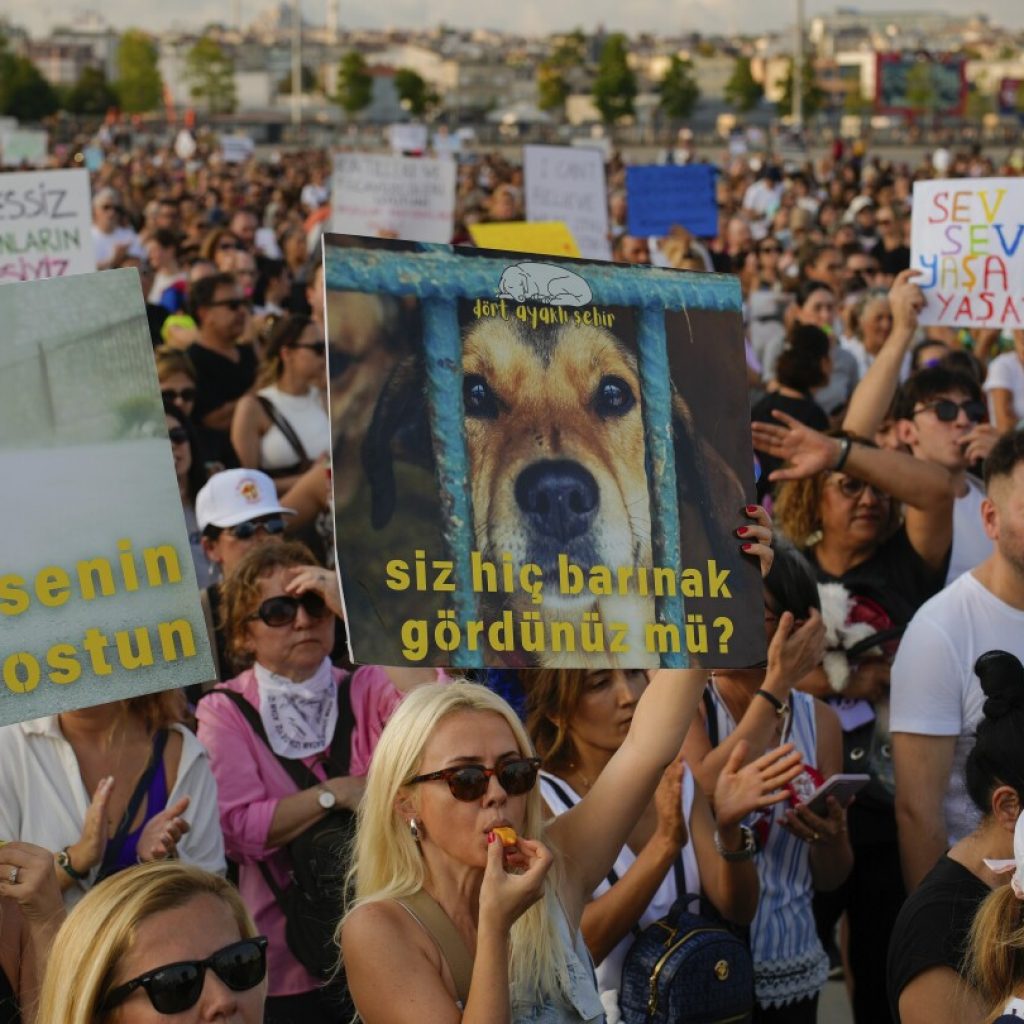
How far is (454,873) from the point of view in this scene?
2.79 m

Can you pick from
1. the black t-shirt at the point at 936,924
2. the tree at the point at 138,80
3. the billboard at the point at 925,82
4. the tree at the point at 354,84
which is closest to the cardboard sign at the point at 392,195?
the black t-shirt at the point at 936,924

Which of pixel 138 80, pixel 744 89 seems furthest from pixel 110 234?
pixel 138 80

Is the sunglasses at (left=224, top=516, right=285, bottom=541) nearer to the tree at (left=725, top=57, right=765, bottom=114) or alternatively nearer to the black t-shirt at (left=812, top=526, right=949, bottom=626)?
the black t-shirt at (left=812, top=526, right=949, bottom=626)

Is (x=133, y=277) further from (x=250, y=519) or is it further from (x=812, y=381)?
(x=812, y=381)

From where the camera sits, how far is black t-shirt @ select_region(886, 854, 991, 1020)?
288 cm

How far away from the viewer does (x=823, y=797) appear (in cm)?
379

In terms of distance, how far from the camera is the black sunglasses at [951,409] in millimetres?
5336

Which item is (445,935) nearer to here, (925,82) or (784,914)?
(784,914)

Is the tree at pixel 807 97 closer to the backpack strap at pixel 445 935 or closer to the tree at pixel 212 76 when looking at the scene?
the tree at pixel 212 76

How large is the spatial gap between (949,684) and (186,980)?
2.01 meters

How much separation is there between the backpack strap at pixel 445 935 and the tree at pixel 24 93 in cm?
9864

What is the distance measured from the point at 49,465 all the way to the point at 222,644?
1749 mm

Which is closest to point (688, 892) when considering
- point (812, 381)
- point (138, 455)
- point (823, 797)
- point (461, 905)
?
point (823, 797)

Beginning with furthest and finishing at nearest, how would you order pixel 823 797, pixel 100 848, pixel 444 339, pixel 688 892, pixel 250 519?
pixel 250 519 < pixel 823 797 < pixel 688 892 < pixel 100 848 < pixel 444 339
